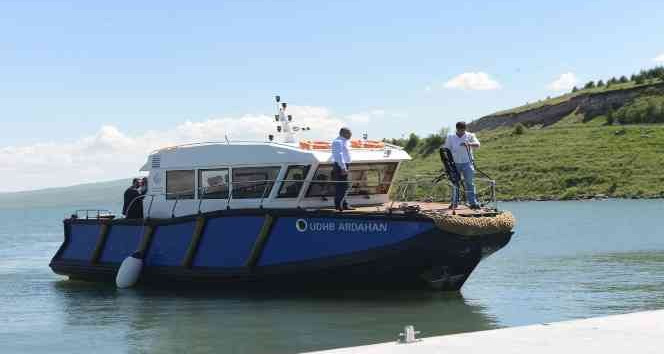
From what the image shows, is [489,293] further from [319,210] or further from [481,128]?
[481,128]

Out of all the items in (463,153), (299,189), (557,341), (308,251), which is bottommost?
(557,341)

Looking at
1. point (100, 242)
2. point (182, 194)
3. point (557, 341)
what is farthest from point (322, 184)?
point (557, 341)

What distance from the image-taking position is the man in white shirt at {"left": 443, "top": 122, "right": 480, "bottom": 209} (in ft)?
58.5

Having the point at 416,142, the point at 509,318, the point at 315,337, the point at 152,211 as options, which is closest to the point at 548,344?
the point at 315,337

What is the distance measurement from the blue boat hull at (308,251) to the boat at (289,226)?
0.06 ft

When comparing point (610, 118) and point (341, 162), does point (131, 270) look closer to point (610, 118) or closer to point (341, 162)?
point (341, 162)

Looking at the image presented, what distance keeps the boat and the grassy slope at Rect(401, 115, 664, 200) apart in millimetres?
49841

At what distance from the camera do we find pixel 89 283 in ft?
77.3

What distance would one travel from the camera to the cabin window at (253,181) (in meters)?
18.8

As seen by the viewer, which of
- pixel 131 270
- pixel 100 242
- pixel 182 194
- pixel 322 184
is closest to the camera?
pixel 322 184

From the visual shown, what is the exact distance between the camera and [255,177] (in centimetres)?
1908

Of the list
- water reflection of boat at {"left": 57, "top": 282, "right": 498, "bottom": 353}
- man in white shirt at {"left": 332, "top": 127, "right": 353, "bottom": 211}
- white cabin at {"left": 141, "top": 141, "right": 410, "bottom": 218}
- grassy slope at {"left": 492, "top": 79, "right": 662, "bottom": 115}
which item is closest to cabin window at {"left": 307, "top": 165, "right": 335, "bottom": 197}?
A: white cabin at {"left": 141, "top": 141, "right": 410, "bottom": 218}

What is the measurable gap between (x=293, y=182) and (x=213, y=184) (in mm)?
1954

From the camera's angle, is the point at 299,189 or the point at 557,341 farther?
the point at 299,189
